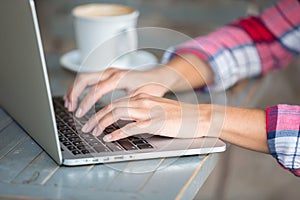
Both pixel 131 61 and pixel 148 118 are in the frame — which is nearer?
pixel 148 118

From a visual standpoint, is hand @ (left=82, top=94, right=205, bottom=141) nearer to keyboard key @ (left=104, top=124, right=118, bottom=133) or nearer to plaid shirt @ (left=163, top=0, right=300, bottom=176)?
keyboard key @ (left=104, top=124, right=118, bottom=133)

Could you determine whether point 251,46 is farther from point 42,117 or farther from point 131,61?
point 42,117

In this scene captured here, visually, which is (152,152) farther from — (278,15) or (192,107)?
(278,15)

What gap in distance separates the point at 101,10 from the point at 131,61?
15 cm

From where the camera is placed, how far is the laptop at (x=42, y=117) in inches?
30.4

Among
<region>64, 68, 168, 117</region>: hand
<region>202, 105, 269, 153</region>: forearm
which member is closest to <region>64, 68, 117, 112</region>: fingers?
<region>64, 68, 168, 117</region>: hand

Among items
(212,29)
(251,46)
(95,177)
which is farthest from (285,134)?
(212,29)

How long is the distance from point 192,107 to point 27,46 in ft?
1.09

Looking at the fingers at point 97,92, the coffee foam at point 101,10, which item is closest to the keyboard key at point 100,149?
the fingers at point 97,92

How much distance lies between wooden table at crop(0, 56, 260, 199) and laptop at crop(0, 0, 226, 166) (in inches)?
0.5

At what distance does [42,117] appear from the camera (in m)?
0.83

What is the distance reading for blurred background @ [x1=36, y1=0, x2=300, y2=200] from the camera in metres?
1.64

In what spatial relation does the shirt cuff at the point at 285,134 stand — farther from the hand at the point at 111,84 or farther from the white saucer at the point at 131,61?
the white saucer at the point at 131,61

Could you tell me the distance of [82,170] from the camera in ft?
2.77
